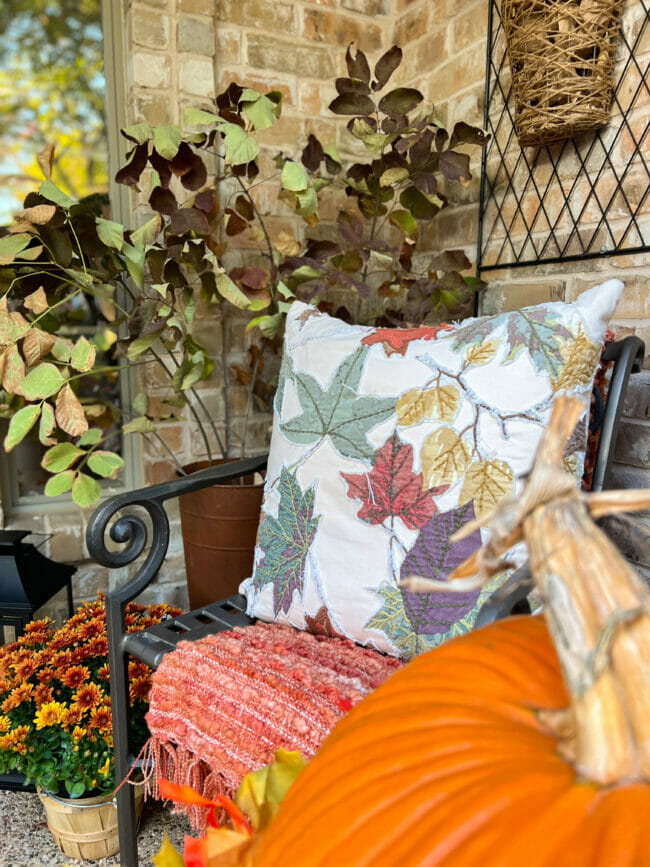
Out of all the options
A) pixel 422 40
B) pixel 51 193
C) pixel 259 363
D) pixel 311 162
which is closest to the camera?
pixel 51 193

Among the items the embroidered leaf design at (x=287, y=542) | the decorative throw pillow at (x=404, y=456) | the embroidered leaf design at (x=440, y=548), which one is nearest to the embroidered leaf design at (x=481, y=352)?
the decorative throw pillow at (x=404, y=456)

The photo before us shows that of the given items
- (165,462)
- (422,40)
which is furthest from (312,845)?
→ (422,40)

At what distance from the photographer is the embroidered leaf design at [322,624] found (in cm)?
106

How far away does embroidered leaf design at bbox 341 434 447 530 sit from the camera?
1.00 metres

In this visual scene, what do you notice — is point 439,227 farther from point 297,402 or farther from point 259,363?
point 297,402

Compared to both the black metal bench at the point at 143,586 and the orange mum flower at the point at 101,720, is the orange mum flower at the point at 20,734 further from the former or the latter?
the black metal bench at the point at 143,586

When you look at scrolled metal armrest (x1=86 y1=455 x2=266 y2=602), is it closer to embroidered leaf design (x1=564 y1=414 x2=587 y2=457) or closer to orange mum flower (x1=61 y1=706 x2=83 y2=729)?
orange mum flower (x1=61 y1=706 x2=83 y2=729)

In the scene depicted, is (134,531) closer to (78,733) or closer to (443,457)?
(78,733)

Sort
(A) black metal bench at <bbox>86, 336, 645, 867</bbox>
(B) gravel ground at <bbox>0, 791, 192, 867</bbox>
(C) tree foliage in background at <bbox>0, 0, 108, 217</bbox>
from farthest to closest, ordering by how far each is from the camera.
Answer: (C) tree foliage in background at <bbox>0, 0, 108, 217</bbox> < (B) gravel ground at <bbox>0, 791, 192, 867</bbox> < (A) black metal bench at <bbox>86, 336, 645, 867</bbox>

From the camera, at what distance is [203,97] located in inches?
71.8

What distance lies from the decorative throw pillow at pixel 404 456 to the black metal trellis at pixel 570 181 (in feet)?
1.50

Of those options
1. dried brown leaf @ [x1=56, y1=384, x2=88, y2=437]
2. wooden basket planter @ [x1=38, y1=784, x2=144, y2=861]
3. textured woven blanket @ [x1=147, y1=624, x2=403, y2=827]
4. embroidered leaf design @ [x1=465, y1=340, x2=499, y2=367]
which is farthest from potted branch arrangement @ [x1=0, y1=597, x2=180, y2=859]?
embroidered leaf design @ [x1=465, y1=340, x2=499, y2=367]

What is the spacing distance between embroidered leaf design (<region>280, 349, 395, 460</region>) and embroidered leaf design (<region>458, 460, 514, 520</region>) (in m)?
0.17

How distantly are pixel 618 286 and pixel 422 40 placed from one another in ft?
4.56
